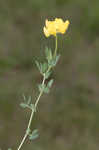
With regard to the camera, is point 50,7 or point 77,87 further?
point 50,7

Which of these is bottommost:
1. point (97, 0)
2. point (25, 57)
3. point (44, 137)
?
point (44, 137)

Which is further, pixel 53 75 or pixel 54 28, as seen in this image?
pixel 53 75

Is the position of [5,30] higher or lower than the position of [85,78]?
higher

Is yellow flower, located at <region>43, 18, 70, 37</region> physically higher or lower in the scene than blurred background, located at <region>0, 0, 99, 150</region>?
higher

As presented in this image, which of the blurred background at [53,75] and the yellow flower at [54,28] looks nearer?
the yellow flower at [54,28]

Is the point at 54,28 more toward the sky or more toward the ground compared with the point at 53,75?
more toward the sky

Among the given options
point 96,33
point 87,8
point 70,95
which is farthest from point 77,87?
point 87,8

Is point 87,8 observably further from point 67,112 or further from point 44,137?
point 44,137

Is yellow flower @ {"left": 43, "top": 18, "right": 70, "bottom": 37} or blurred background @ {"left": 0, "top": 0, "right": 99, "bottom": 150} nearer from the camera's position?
yellow flower @ {"left": 43, "top": 18, "right": 70, "bottom": 37}
